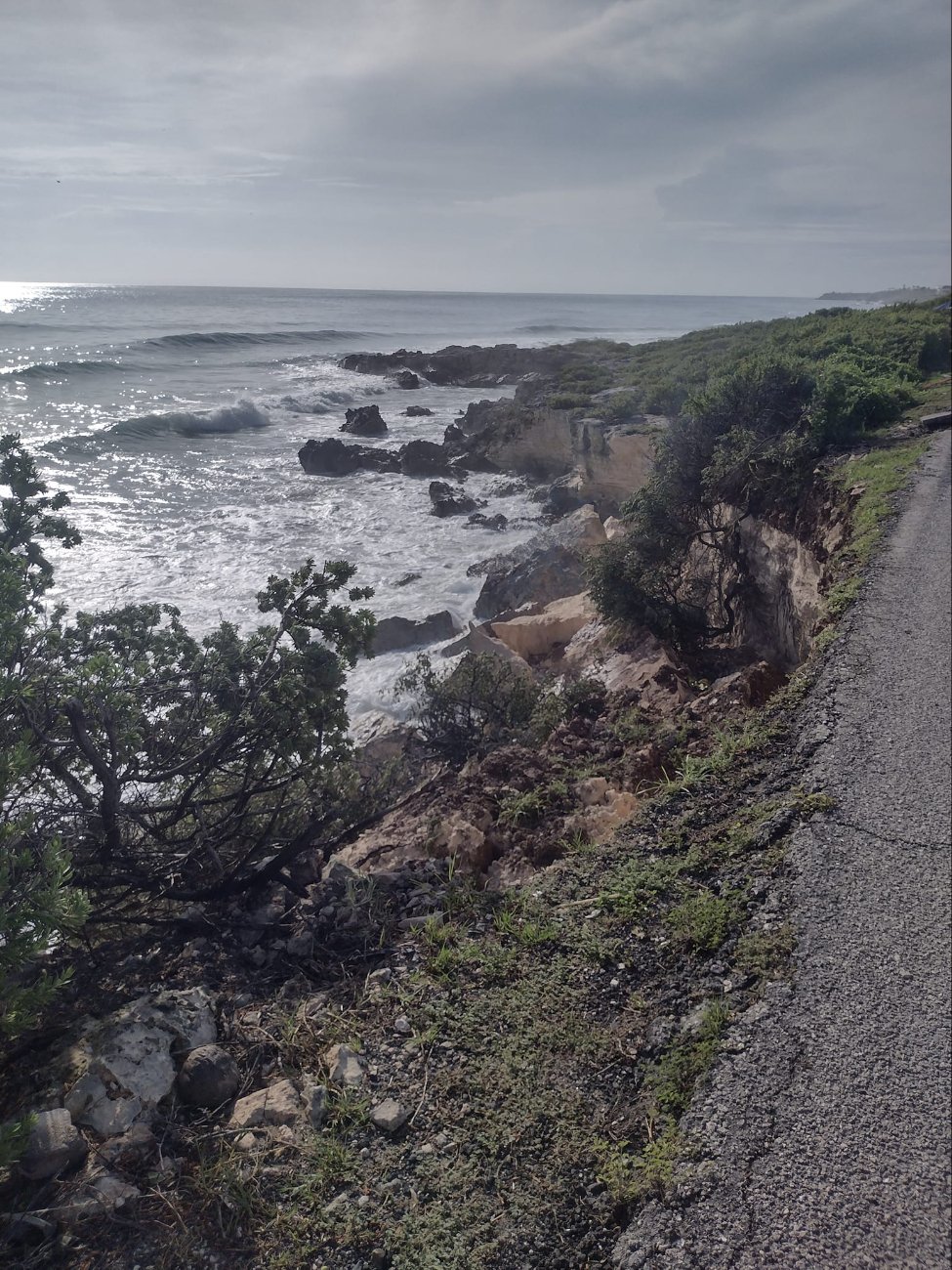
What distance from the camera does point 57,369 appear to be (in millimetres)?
35062

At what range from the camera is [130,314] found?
215ft

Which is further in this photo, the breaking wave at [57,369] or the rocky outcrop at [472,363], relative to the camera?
the rocky outcrop at [472,363]

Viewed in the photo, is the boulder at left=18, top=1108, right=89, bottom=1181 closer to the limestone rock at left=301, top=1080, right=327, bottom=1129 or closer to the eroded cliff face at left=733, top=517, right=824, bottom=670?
the limestone rock at left=301, top=1080, right=327, bottom=1129

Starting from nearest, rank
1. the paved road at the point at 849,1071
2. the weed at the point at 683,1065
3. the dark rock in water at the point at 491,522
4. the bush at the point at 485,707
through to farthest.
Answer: the paved road at the point at 849,1071, the weed at the point at 683,1065, the bush at the point at 485,707, the dark rock in water at the point at 491,522

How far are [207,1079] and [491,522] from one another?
56.8 feet

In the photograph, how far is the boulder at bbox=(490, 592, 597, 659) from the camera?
11.8 meters

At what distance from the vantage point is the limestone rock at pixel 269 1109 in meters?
3.22

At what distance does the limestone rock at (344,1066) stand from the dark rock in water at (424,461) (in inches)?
901

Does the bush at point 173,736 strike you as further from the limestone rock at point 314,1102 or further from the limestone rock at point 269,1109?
the limestone rock at point 314,1102

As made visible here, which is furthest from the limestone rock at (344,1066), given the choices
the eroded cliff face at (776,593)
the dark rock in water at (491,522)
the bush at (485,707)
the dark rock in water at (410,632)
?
the dark rock in water at (491,522)

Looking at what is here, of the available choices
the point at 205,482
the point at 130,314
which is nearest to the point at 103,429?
the point at 205,482

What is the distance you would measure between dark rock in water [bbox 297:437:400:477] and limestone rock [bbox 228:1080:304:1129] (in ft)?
78.7

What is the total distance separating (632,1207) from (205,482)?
24356 millimetres

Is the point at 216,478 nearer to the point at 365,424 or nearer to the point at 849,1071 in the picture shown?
the point at 365,424
